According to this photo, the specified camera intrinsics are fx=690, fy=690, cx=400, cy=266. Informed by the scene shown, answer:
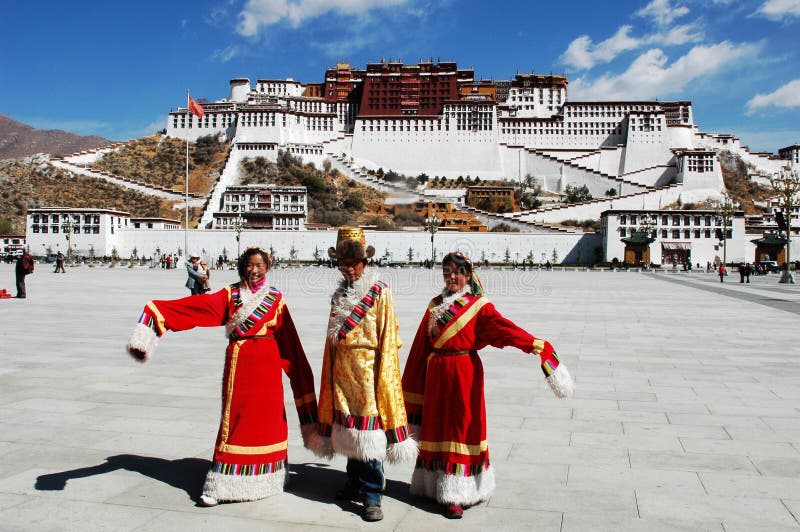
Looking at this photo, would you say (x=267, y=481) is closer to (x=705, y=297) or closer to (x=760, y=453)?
(x=760, y=453)

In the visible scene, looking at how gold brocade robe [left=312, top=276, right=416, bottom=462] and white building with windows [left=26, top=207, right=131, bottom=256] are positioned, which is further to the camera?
white building with windows [left=26, top=207, right=131, bottom=256]

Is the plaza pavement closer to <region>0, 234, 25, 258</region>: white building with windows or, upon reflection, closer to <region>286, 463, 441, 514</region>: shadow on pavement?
<region>286, 463, 441, 514</region>: shadow on pavement

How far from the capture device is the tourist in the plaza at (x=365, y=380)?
3.77 metres

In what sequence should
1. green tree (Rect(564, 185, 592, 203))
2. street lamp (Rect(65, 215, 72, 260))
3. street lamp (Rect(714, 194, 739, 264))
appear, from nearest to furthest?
street lamp (Rect(714, 194, 739, 264)) → street lamp (Rect(65, 215, 72, 260)) → green tree (Rect(564, 185, 592, 203))

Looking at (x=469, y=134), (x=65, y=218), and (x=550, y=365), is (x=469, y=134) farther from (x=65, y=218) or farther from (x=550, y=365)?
(x=550, y=365)

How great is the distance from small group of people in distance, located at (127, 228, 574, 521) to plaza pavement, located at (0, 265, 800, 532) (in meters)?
0.19

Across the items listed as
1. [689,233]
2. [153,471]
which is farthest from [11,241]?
[153,471]

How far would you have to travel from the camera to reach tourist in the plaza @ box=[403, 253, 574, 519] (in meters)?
3.78

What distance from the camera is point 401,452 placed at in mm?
3777

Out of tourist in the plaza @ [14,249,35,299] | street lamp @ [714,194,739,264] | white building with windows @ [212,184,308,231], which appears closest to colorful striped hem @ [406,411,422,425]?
tourist in the plaza @ [14,249,35,299]

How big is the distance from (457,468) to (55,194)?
83.4 metres

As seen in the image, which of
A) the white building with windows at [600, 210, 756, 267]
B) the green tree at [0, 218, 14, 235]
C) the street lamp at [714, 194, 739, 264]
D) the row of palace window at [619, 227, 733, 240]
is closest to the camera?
the street lamp at [714, 194, 739, 264]

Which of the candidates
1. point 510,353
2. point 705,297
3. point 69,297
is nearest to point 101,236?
point 69,297

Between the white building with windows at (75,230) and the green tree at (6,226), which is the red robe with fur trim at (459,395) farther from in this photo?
the green tree at (6,226)
